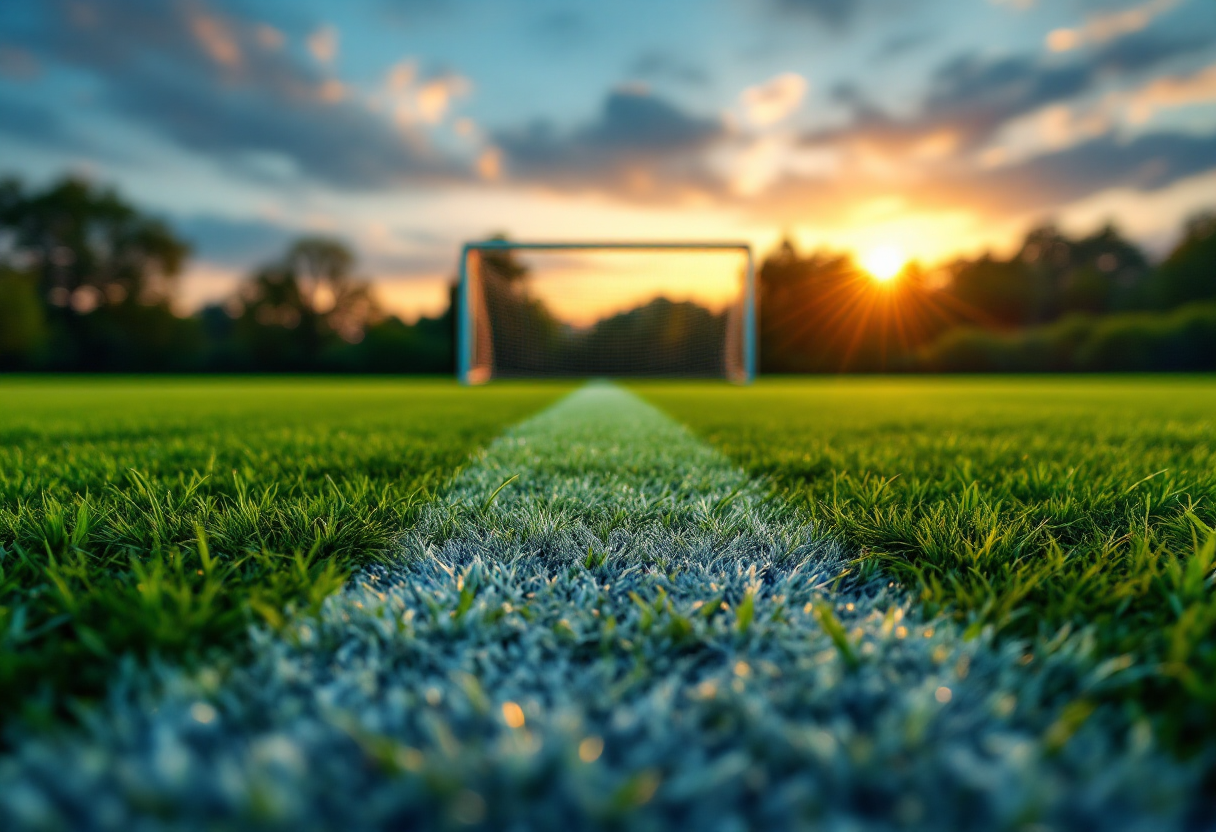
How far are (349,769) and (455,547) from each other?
77cm

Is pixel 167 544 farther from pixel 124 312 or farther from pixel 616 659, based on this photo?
pixel 124 312

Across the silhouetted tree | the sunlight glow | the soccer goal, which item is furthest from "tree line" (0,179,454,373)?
the silhouetted tree

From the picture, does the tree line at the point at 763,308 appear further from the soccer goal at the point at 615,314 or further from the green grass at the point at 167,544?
the green grass at the point at 167,544

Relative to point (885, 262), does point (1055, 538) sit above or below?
below

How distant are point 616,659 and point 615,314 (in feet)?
50.3

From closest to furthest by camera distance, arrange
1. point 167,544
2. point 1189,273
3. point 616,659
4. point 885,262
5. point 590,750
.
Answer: point 590,750 → point 616,659 → point 167,544 → point 1189,273 → point 885,262

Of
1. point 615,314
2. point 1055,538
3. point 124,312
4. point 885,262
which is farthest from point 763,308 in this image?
point 124,312

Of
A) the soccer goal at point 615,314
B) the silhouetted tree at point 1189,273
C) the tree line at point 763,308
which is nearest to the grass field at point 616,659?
the soccer goal at point 615,314

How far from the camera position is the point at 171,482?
1.96m

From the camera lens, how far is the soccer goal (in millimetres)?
14734

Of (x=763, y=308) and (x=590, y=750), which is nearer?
(x=590, y=750)

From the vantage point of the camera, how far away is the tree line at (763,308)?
28156mm

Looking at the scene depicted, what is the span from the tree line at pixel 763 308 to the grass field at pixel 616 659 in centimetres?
3012

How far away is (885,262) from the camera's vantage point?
102 ft
